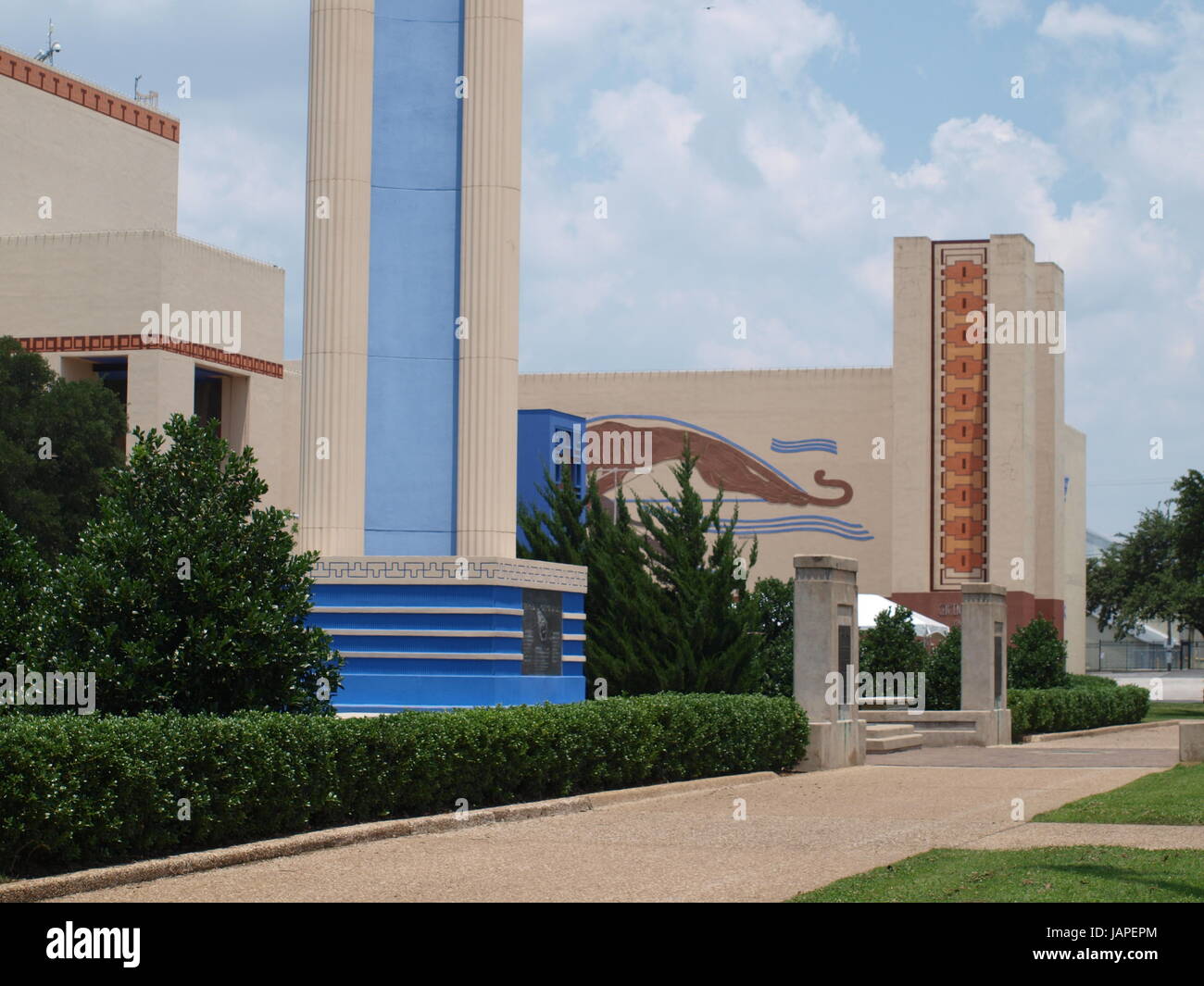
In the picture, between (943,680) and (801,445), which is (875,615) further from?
(801,445)

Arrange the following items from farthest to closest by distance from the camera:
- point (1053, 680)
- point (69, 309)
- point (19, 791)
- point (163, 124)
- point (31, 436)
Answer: point (163, 124), point (69, 309), point (31, 436), point (1053, 680), point (19, 791)

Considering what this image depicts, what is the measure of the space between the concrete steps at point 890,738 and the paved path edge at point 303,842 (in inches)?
413

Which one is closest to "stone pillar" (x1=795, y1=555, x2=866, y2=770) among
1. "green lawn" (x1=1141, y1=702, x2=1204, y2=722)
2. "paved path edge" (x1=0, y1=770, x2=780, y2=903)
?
"paved path edge" (x1=0, y1=770, x2=780, y2=903)

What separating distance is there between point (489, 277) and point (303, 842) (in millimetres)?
11195

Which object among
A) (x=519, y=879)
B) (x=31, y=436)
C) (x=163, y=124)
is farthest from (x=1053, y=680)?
(x=163, y=124)

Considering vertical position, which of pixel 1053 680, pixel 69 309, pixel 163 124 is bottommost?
pixel 1053 680

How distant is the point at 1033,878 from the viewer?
11.8 meters

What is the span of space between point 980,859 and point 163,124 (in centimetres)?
5838

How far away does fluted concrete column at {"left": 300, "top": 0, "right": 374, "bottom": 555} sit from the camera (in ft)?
75.4

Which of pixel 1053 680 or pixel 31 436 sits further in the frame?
pixel 31 436

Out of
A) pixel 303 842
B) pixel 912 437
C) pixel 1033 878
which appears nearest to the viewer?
pixel 1033 878

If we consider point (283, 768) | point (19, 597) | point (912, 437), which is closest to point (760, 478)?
point (912, 437)

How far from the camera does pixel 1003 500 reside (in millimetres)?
57156
